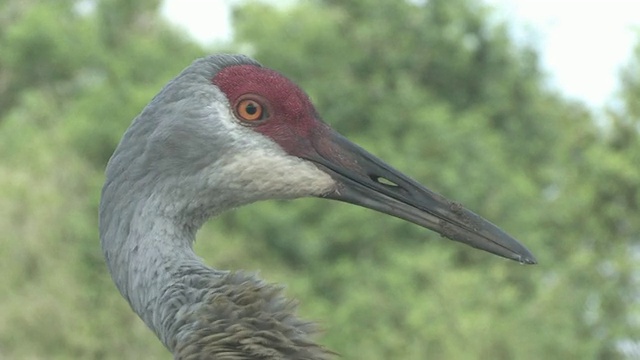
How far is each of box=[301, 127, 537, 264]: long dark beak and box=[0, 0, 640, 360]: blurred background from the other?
19.3 meters

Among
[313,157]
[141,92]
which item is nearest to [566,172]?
[141,92]

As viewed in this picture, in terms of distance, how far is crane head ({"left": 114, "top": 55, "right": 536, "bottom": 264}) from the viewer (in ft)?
14.7

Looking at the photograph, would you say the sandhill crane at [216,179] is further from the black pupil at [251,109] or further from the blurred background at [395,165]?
the blurred background at [395,165]

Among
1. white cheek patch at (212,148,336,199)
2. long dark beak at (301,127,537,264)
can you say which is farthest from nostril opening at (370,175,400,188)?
white cheek patch at (212,148,336,199)

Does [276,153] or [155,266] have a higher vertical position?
[276,153]

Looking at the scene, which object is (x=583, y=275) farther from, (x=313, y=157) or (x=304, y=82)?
(x=313, y=157)

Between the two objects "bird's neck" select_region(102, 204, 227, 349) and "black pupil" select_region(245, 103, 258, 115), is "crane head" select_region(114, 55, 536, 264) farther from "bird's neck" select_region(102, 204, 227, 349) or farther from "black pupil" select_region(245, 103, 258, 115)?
"bird's neck" select_region(102, 204, 227, 349)

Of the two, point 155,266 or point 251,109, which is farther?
point 251,109

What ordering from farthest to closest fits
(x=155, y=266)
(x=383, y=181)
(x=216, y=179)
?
(x=383, y=181), (x=216, y=179), (x=155, y=266)

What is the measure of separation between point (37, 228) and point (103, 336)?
120 inches

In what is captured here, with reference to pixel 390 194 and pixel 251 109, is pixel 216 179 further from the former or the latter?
pixel 390 194

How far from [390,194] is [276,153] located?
48 centimetres

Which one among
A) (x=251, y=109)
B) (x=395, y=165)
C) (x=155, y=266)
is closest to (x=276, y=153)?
(x=251, y=109)

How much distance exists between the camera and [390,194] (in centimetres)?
462
